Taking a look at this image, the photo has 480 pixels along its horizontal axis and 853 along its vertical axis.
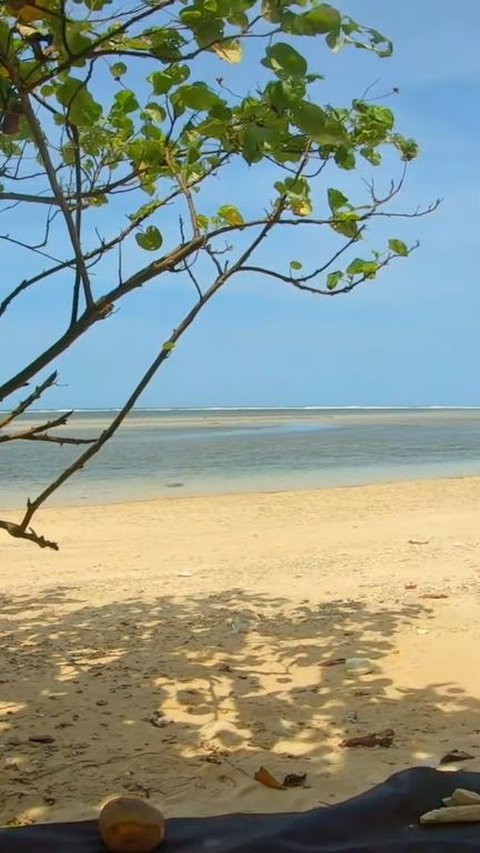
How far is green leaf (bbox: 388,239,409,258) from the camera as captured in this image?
3.10 m

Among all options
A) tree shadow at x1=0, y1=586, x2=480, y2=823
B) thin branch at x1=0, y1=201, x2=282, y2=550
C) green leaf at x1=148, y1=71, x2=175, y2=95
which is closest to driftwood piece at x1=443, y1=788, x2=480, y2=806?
tree shadow at x1=0, y1=586, x2=480, y2=823

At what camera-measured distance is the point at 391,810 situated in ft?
9.74

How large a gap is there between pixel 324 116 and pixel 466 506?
11487 millimetres

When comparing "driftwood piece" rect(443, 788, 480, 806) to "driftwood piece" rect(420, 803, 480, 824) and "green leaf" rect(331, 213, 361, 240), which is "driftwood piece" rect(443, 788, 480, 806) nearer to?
"driftwood piece" rect(420, 803, 480, 824)

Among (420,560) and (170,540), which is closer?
(420,560)

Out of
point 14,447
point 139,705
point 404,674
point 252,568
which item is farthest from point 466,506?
point 14,447

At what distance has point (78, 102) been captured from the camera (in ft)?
8.29

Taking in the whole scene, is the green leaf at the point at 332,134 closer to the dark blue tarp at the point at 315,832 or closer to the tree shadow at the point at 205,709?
the dark blue tarp at the point at 315,832

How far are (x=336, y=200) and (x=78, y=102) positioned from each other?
3.13 feet

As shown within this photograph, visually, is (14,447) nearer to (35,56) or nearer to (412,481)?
(412,481)

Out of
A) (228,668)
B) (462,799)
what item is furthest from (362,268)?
(228,668)

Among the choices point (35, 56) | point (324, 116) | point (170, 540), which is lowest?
point (170, 540)

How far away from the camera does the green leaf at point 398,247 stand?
10.2 feet

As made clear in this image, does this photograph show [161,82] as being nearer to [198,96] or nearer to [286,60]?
[198,96]
